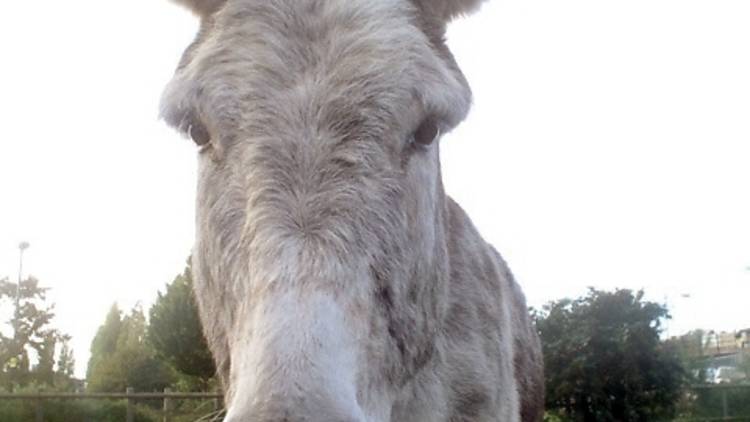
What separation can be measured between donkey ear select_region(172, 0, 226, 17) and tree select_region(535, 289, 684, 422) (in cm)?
1937

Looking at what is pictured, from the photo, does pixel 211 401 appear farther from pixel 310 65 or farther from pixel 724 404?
pixel 310 65

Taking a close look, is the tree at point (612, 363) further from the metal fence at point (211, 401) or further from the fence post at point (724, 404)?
the fence post at point (724, 404)

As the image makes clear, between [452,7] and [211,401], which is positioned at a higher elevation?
[452,7]

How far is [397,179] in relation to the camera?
3389 millimetres

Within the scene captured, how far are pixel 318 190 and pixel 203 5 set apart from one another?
58.7 inches

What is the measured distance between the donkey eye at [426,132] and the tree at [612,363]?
19448mm

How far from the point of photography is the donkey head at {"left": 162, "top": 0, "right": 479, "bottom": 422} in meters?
2.76

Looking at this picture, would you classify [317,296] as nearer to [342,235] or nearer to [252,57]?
[342,235]

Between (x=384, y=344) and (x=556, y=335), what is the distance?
20.6 m

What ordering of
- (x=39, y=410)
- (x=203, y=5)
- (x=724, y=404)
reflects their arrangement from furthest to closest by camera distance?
(x=724, y=404) → (x=39, y=410) → (x=203, y=5)

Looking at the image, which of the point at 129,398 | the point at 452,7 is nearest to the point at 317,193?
the point at 452,7

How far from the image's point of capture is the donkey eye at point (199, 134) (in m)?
3.48

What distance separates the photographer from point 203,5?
13.4ft

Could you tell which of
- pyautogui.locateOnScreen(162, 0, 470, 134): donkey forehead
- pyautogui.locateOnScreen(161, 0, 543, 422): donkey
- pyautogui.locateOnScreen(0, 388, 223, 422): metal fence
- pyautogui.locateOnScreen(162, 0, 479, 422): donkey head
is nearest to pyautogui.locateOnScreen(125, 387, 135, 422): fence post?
pyautogui.locateOnScreen(0, 388, 223, 422): metal fence
